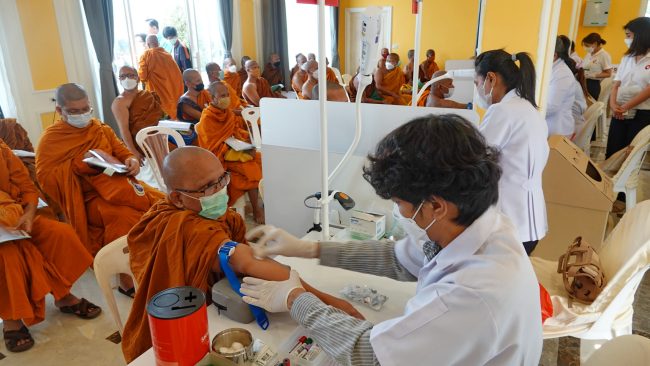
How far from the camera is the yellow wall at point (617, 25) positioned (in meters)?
6.75

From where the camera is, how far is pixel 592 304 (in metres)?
1.33

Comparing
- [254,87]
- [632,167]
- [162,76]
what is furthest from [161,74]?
[632,167]

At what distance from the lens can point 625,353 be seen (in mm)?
747

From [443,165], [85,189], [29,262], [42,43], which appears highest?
[42,43]

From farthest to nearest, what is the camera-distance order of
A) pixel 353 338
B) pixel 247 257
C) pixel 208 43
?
pixel 208 43 < pixel 247 257 < pixel 353 338

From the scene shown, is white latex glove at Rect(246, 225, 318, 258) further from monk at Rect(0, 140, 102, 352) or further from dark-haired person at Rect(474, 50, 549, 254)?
monk at Rect(0, 140, 102, 352)

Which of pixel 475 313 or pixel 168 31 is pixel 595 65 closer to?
pixel 168 31

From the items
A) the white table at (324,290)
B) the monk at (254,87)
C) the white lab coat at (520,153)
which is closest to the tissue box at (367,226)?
the white table at (324,290)

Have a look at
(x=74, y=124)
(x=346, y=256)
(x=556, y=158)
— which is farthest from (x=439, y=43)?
(x=346, y=256)

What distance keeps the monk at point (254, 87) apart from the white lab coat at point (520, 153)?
3.07 meters

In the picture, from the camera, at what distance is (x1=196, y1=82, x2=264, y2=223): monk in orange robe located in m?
3.11

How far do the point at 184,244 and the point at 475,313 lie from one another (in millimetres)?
800

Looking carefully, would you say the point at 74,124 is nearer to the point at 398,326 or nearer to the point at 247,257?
the point at 247,257

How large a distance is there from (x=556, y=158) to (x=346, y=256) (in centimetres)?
160
